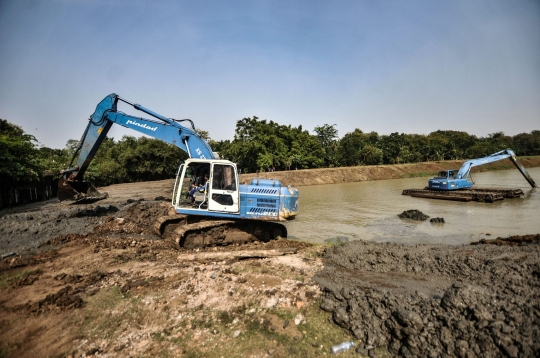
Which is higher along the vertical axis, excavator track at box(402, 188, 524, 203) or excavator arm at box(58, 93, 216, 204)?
excavator arm at box(58, 93, 216, 204)

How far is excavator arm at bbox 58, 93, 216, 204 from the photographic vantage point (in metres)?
9.23

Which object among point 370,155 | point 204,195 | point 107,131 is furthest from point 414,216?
point 370,155

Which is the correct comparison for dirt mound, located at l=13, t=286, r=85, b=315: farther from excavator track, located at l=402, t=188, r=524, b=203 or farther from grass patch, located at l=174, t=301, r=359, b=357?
excavator track, located at l=402, t=188, r=524, b=203

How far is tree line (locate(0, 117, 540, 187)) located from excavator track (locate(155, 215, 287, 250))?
1168cm

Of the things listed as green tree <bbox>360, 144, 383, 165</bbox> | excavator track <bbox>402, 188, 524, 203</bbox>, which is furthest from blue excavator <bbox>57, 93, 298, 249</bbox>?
green tree <bbox>360, 144, 383, 165</bbox>

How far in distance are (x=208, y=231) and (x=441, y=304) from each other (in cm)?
617

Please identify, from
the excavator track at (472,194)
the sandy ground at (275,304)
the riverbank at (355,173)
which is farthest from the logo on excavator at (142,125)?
the riverbank at (355,173)

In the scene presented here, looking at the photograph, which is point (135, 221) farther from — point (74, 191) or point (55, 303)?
point (55, 303)

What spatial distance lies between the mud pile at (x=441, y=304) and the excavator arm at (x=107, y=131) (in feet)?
18.9

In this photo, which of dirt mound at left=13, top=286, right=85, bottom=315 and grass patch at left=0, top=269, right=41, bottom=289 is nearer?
dirt mound at left=13, top=286, right=85, bottom=315

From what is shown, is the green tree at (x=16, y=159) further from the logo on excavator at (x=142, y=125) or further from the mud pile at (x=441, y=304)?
the mud pile at (x=441, y=304)

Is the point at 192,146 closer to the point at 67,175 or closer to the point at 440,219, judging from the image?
the point at 67,175

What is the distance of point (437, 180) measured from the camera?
69.7ft

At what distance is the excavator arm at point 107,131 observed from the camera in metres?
9.23
